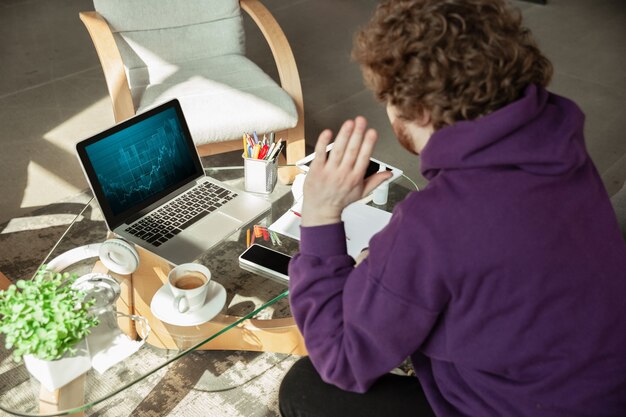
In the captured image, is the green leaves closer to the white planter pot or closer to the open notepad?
the white planter pot

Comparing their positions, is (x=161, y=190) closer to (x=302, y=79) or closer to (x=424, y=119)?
(x=424, y=119)

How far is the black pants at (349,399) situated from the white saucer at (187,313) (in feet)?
0.75

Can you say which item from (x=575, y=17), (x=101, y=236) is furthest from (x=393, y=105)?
(x=575, y=17)

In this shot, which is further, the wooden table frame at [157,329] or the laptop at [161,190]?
the laptop at [161,190]

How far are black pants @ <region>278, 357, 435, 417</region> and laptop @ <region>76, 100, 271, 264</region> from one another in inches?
16.5

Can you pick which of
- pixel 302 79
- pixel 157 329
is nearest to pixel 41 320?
pixel 157 329

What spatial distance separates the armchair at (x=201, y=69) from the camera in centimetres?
229

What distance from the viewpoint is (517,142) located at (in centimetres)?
94

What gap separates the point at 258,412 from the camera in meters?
1.77

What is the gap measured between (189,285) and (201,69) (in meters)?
1.32

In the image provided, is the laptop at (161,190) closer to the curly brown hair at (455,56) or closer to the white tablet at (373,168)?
the white tablet at (373,168)

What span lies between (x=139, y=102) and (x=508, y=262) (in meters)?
1.77

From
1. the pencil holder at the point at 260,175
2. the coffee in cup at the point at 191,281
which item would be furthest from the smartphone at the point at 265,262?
the pencil holder at the point at 260,175

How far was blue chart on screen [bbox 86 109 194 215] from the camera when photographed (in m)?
1.57
